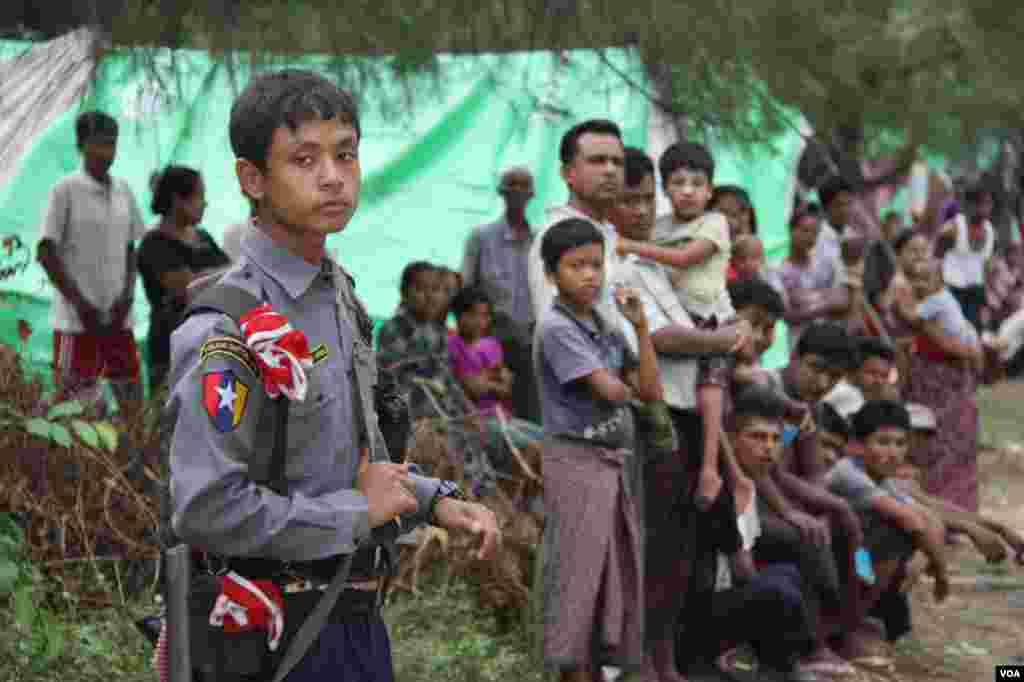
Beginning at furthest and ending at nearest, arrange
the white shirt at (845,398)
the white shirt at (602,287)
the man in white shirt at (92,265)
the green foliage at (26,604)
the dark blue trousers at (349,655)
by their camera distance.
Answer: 1. the white shirt at (845,398)
2. the man in white shirt at (92,265)
3. the white shirt at (602,287)
4. the green foliage at (26,604)
5. the dark blue trousers at (349,655)

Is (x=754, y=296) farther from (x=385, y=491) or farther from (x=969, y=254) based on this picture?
(x=969, y=254)

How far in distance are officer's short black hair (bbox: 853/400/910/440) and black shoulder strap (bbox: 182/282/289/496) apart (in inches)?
171

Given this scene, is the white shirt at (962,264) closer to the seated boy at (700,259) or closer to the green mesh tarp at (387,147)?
the green mesh tarp at (387,147)

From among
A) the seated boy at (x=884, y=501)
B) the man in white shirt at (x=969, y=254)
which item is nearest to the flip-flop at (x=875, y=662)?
Result: the seated boy at (x=884, y=501)

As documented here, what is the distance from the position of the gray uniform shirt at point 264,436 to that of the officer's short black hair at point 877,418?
4204mm

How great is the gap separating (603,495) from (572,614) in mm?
375

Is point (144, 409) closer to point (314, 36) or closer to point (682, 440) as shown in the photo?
point (314, 36)

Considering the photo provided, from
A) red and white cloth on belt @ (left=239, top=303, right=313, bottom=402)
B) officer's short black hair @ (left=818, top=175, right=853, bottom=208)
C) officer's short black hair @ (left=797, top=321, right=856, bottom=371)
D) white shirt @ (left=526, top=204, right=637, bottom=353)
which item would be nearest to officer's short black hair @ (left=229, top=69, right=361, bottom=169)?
red and white cloth on belt @ (left=239, top=303, right=313, bottom=402)

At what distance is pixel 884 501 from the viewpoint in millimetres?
6367

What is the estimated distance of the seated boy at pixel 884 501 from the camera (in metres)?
6.25

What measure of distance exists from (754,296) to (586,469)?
177cm

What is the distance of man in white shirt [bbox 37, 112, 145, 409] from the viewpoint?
678 centimetres

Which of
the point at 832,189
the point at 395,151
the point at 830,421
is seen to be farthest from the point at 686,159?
the point at 832,189

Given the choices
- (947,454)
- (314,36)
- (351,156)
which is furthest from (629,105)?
(351,156)
